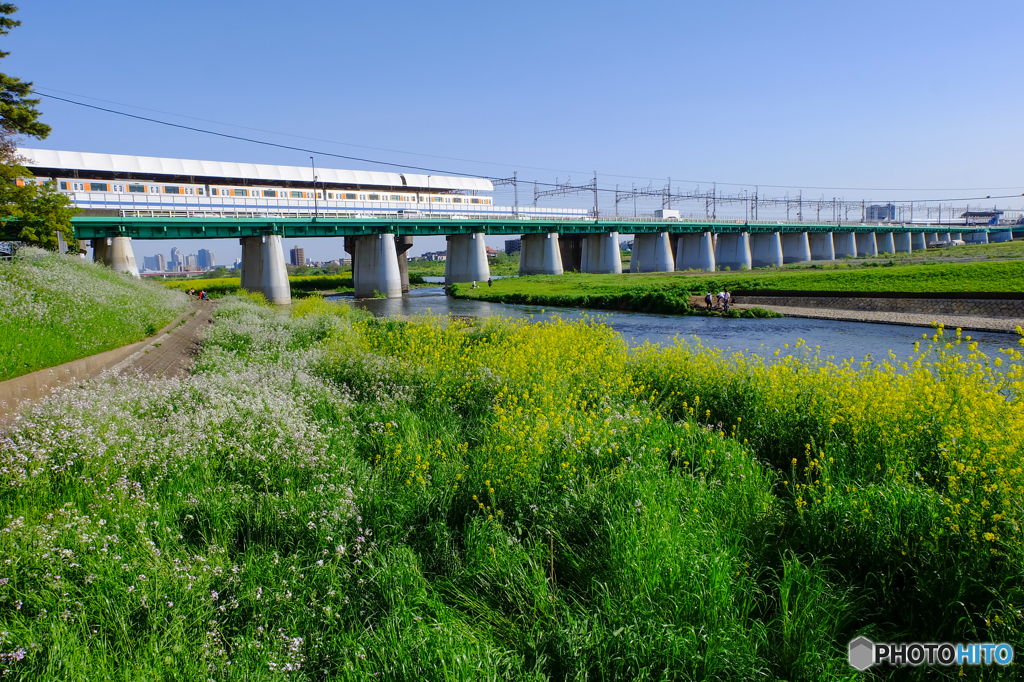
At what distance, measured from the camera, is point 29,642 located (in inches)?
139

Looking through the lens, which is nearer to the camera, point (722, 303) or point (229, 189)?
point (722, 303)

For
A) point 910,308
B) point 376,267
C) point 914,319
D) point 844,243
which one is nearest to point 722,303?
point 910,308

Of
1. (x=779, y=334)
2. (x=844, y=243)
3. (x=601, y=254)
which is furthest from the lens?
(x=844, y=243)

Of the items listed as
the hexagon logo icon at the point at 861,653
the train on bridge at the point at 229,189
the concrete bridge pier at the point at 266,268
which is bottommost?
the hexagon logo icon at the point at 861,653

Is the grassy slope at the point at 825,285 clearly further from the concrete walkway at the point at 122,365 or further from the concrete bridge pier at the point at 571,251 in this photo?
the concrete bridge pier at the point at 571,251

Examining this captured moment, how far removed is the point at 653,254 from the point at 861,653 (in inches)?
A: 3638

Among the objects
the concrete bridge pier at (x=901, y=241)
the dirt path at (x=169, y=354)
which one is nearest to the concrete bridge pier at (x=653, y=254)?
the dirt path at (x=169, y=354)

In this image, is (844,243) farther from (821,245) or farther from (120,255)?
(120,255)

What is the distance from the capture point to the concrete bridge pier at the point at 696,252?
97.7 metres

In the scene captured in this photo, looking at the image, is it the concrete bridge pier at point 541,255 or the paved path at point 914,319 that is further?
the concrete bridge pier at point 541,255

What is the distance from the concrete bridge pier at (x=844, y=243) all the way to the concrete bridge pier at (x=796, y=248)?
1310 cm

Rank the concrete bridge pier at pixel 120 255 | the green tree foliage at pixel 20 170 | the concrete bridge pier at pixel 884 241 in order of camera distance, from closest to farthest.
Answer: the green tree foliage at pixel 20 170
the concrete bridge pier at pixel 120 255
the concrete bridge pier at pixel 884 241

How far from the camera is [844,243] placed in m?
130

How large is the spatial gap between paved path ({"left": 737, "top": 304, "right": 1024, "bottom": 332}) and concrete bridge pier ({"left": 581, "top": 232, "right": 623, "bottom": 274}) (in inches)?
1973
